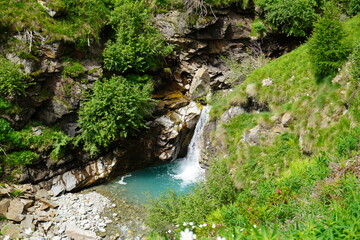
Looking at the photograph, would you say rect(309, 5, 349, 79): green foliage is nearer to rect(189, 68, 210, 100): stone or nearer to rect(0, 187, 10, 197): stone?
rect(189, 68, 210, 100): stone

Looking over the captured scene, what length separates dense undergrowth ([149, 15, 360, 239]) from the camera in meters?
4.48

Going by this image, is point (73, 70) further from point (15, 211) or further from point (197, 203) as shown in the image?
point (197, 203)

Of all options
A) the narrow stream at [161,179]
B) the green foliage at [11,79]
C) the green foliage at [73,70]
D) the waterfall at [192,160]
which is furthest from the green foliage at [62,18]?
the narrow stream at [161,179]

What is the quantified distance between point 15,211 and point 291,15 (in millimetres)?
21071

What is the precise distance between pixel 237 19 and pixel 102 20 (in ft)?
36.0

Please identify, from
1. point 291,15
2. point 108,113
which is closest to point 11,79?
point 108,113

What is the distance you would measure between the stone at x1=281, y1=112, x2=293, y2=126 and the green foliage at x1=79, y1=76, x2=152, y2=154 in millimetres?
7667

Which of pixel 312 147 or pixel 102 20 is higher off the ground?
pixel 102 20

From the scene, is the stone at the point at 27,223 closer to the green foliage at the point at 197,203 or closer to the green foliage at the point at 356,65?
the green foliage at the point at 197,203

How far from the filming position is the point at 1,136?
43.5ft

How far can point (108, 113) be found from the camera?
47.4 feet

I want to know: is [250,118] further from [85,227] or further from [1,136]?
Answer: [1,136]

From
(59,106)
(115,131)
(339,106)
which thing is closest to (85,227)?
(115,131)

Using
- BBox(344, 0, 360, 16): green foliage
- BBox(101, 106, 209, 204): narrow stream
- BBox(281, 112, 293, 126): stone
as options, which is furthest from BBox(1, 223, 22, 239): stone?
BBox(344, 0, 360, 16): green foliage
